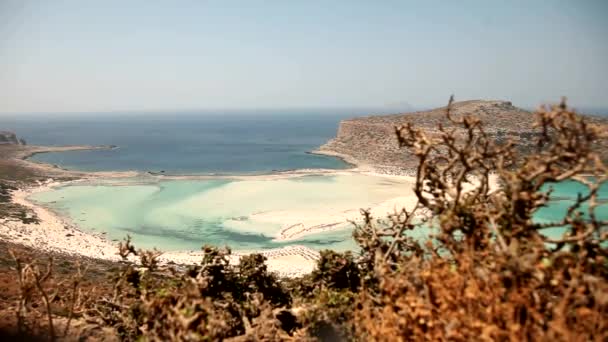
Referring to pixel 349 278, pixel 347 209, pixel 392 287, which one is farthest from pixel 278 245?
pixel 392 287

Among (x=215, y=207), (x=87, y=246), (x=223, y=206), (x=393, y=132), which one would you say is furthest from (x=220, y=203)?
(x=393, y=132)

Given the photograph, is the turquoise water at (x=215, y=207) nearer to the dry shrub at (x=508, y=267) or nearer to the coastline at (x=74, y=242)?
the coastline at (x=74, y=242)

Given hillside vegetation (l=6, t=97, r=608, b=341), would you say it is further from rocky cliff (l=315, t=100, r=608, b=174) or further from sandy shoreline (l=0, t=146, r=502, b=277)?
rocky cliff (l=315, t=100, r=608, b=174)

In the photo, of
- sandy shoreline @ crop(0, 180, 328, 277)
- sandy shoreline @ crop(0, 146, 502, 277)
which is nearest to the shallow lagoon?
sandy shoreline @ crop(0, 146, 502, 277)

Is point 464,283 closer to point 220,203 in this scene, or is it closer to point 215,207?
point 215,207

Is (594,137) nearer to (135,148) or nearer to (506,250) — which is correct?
(506,250)

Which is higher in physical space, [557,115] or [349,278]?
[557,115]
